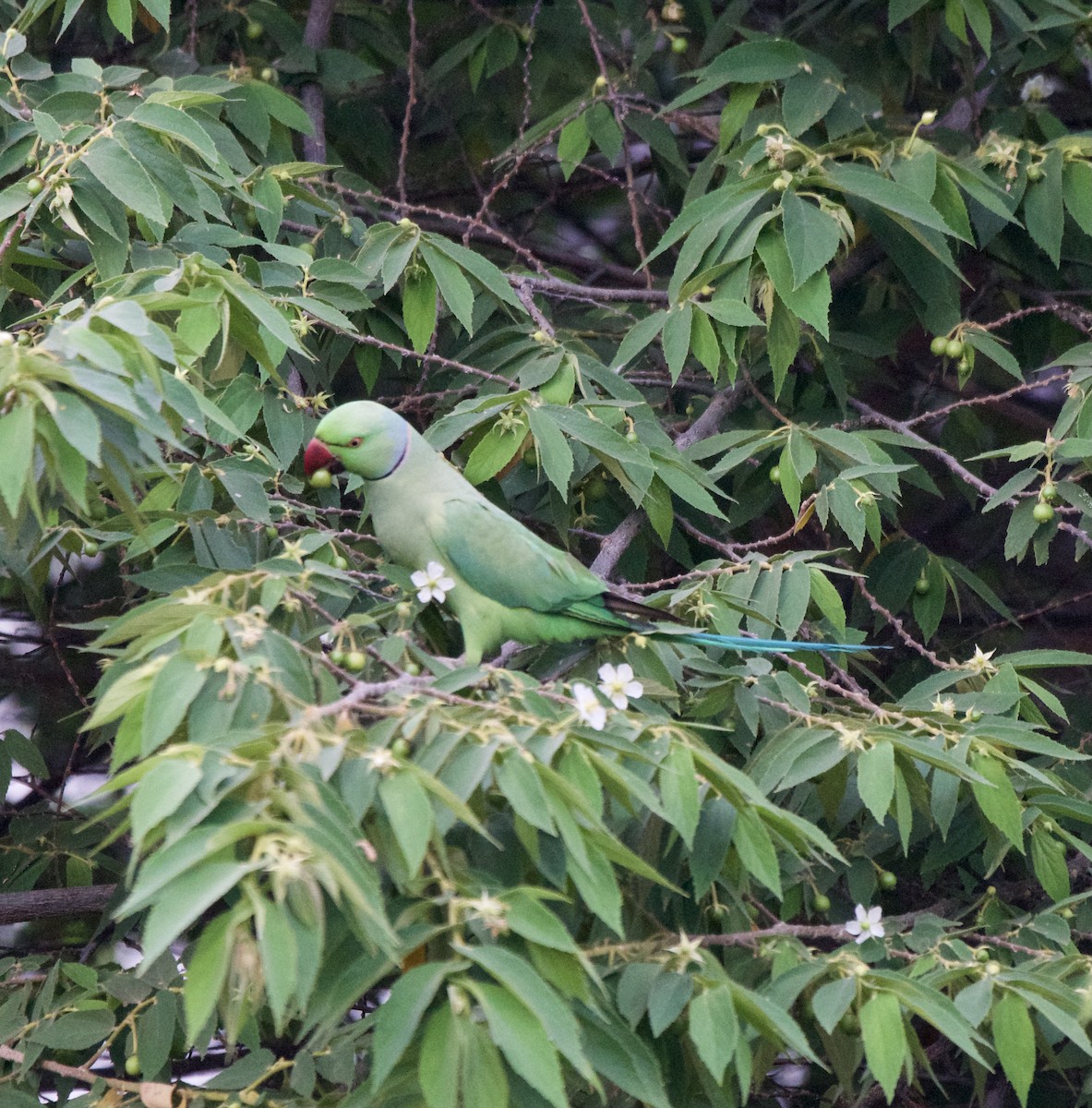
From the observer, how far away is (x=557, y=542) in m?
3.70

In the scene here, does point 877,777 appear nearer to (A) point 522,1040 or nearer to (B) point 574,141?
(A) point 522,1040

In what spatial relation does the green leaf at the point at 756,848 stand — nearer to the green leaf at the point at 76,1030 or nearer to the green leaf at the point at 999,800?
the green leaf at the point at 999,800

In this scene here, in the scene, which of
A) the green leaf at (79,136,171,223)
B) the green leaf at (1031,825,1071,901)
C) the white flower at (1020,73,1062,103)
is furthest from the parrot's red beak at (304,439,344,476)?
Result: the white flower at (1020,73,1062,103)

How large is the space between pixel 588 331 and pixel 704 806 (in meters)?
1.86

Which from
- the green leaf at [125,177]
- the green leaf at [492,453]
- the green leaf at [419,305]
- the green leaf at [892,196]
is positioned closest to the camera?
→ the green leaf at [125,177]

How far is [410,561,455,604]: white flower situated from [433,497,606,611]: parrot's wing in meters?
0.08

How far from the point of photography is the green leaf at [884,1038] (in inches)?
76.7

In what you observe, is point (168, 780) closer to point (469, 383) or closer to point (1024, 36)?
point (469, 383)

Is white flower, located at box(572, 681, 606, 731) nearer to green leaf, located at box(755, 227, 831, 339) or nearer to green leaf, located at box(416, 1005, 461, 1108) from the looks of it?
green leaf, located at box(416, 1005, 461, 1108)

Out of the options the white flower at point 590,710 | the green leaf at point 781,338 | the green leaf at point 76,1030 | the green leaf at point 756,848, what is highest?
the green leaf at point 781,338

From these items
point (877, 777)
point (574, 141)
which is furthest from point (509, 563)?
point (574, 141)

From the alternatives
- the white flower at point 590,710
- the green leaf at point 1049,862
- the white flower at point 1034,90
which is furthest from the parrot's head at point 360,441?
the white flower at point 1034,90

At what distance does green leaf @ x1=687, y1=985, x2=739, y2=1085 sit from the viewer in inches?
74.7

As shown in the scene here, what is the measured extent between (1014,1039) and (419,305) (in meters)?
1.92
